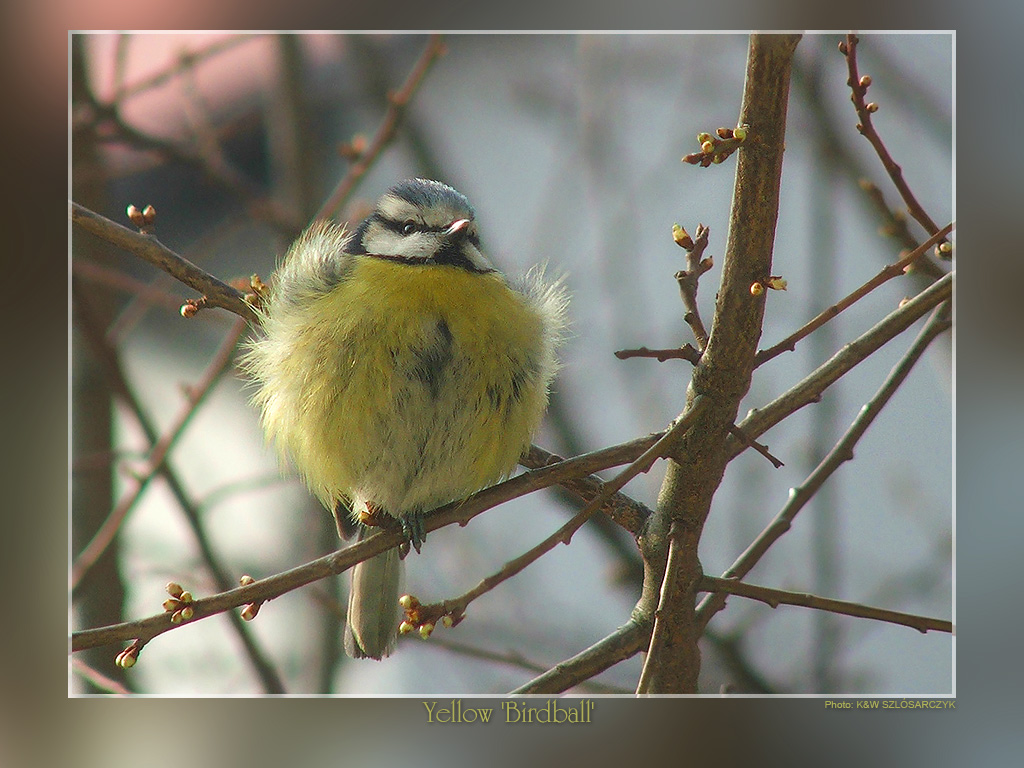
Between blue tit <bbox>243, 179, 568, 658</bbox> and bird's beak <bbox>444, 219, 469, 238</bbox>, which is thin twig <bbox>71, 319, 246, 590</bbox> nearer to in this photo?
blue tit <bbox>243, 179, 568, 658</bbox>

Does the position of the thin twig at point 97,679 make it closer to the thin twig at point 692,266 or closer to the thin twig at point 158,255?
the thin twig at point 158,255

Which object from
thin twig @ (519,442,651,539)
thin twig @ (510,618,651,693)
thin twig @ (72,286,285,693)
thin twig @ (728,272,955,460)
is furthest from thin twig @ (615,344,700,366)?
thin twig @ (72,286,285,693)

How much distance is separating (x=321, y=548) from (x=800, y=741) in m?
0.99

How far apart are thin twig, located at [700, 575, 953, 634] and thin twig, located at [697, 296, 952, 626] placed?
0.04m

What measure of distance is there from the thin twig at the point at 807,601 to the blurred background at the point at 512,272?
11 centimetres

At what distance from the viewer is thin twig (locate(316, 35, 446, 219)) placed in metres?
1.69

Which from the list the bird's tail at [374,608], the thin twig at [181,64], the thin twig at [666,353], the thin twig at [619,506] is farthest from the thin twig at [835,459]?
the thin twig at [181,64]

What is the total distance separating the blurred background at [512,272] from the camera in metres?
1.47

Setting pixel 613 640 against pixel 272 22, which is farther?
pixel 272 22

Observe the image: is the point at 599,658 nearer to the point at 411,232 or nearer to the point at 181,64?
the point at 411,232

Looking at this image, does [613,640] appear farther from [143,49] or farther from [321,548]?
[143,49]

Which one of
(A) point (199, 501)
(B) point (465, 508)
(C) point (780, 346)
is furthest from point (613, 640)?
(A) point (199, 501)

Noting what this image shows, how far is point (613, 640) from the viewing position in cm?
133

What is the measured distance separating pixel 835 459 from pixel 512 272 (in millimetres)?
586
